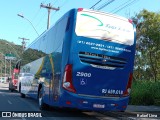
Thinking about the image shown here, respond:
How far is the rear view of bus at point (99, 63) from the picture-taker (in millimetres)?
12680

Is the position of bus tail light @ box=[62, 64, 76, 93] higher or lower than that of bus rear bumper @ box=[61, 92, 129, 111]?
higher

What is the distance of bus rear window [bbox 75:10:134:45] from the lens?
13.0 metres

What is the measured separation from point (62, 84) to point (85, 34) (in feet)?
6.44

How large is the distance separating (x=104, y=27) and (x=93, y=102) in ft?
9.07

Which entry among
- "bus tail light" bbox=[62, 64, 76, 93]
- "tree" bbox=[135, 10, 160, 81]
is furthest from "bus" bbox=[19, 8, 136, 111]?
"tree" bbox=[135, 10, 160, 81]

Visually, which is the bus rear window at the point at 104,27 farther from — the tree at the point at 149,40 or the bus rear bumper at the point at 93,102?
the tree at the point at 149,40

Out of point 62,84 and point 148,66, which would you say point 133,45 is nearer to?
point 62,84

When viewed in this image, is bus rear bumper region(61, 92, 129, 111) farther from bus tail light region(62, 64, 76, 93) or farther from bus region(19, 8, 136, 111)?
bus tail light region(62, 64, 76, 93)

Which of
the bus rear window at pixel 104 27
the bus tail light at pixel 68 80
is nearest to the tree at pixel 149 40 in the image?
the bus rear window at pixel 104 27

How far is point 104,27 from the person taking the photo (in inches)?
523

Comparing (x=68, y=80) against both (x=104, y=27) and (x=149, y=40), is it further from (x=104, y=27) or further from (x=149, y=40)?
(x=149, y=40)

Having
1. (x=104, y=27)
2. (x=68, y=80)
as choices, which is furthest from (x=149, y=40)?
(x=68, y=80)

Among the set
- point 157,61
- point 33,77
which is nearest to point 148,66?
point 157,61

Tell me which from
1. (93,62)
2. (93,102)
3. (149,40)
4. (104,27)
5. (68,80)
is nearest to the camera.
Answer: (68,80)
